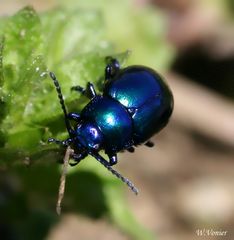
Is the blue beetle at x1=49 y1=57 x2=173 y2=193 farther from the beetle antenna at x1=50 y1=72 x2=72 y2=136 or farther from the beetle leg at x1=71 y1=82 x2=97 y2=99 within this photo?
the beetle antenna at x1=50 y1=72 x2=72 y2=136

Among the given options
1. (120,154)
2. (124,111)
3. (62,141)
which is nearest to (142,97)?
(124,111)

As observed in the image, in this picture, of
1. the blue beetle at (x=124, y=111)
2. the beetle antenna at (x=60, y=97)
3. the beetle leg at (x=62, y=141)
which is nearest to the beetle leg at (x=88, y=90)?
the blue beetle at (x=124, y=111)

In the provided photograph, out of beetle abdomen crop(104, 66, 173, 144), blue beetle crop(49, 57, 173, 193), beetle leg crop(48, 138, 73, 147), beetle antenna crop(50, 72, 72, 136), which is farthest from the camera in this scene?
beetle abdomen crop(104, 66, 173, 144)

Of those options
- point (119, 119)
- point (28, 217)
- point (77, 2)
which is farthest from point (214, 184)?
point (119, 119)

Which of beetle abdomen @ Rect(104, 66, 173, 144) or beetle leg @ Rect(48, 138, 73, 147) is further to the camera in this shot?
beetle abdomen @ Rect(104, 66, 173, 144)

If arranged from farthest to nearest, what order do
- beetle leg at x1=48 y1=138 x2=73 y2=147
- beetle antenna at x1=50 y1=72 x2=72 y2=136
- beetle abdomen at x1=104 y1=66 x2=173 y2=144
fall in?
1. beetle abdomen at x1=104 y1=66 x2=173 y2=144
2. beetle antenna at x1=50 y1=72 x2=72 y2=136
3. beetle leg at x1=48 y1=138 x2=73 y2=147

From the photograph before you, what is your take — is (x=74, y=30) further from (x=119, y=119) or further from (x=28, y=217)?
(x=28, y=217)

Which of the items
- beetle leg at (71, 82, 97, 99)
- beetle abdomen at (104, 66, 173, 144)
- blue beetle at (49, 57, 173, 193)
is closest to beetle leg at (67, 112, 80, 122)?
blue beetle at (49, 57, 173, 193)
